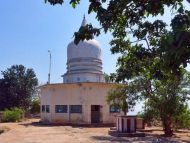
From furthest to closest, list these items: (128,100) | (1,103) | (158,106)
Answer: (1,103)
(128,100)
(158,106)

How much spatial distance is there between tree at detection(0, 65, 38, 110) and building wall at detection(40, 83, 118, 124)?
647 inches

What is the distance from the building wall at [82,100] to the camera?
3438 centimetres

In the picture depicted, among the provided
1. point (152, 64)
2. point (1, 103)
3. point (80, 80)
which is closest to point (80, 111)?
point (80, 80)

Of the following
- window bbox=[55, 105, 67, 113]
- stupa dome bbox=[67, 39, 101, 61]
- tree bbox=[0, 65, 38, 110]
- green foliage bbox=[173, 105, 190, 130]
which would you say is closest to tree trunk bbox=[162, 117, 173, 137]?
green foliage bbox=[173, 105, 190, 130]

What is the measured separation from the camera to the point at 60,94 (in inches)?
1401

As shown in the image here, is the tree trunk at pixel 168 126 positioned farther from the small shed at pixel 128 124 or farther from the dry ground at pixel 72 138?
the small shed at pixel 128 124

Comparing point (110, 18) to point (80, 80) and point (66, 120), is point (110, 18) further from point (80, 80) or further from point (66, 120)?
point (80, 80)

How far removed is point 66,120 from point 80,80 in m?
4.73

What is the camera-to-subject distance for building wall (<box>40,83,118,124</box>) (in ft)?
113

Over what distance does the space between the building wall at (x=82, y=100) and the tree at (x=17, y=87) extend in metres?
16.4

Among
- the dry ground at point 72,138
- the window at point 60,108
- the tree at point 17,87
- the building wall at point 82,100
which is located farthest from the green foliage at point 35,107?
the dry ground at point 72,138

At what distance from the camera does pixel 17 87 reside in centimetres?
5141

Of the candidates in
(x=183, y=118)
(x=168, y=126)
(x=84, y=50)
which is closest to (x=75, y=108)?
(x=84, y=50)

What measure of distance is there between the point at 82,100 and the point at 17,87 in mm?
18978
